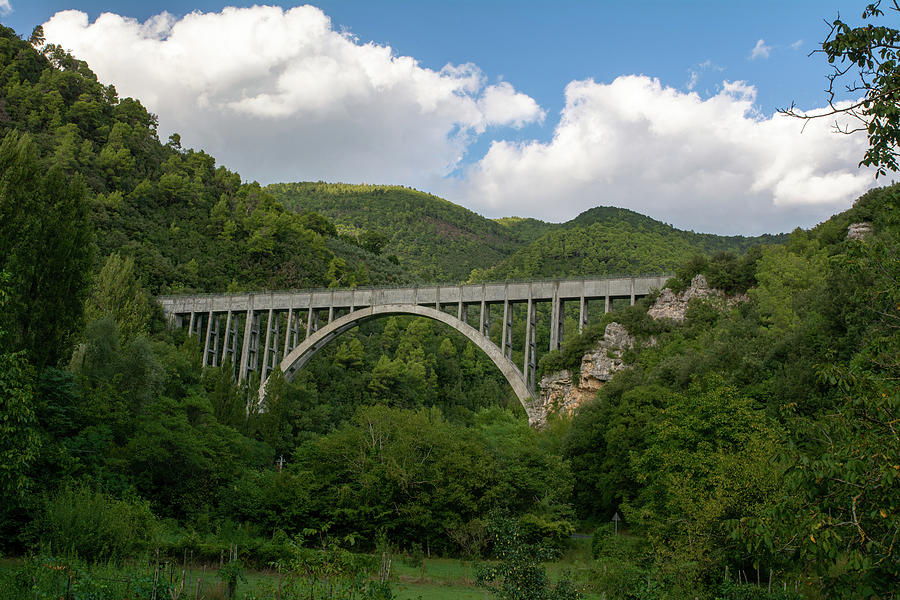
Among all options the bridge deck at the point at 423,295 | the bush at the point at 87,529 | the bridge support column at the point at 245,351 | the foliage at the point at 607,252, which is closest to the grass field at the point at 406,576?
the bush at the point at 87,529

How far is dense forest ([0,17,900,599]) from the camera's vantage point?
22.2 ft

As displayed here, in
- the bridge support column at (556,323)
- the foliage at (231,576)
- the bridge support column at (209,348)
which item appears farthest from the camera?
the bridge support column at (209,348)

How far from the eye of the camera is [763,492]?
54.8ft

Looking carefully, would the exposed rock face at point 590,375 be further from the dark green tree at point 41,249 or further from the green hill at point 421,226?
the green hill at point 421,226

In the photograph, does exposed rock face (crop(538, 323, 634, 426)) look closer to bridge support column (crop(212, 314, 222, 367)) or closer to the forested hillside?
the forested hillside

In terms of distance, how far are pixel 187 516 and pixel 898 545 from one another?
2341cm

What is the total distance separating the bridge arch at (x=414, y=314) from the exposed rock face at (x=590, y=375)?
1247 mm

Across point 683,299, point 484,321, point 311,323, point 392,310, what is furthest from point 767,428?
point 311,323

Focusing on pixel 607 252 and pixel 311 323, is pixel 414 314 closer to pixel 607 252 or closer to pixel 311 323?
pixel 311 323

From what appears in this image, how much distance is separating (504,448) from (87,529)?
15.5 metres

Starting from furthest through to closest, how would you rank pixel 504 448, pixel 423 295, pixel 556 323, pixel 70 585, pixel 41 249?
1. pixel 423 295
2. pixel 556 323
3. pixel 504 448
4. pixel 41 249
5. pixel 70 585

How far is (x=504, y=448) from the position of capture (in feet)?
90.9

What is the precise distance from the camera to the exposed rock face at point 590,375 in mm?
34062

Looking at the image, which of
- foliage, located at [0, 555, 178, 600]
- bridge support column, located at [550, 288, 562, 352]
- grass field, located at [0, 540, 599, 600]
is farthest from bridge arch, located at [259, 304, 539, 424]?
foliage, located at [0, 555, 178, 600]
